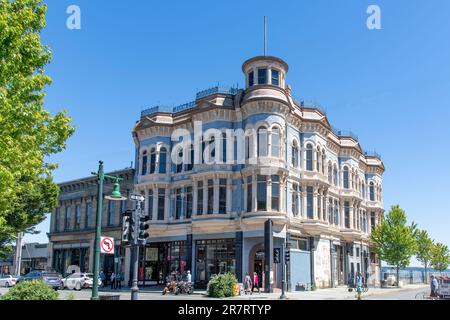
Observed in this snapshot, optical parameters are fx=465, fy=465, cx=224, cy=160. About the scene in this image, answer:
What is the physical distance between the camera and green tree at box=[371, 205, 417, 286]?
168ft

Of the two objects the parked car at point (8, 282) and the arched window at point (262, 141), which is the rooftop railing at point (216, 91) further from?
the parked car at point (8, 282)

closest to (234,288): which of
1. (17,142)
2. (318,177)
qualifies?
(318,177)

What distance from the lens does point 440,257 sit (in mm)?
79938

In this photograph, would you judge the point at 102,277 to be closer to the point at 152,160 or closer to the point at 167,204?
the point at 167,204

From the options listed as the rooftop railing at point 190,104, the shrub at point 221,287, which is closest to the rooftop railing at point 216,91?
the rooftop railing at point 190,104

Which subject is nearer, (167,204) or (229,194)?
(229,194)

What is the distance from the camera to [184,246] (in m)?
38.9

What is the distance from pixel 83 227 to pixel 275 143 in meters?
25.7

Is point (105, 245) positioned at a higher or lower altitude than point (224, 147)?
lower

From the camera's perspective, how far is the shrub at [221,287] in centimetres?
2920

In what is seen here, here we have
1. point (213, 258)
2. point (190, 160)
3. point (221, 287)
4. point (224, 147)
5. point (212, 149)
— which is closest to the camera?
point (221, 287)

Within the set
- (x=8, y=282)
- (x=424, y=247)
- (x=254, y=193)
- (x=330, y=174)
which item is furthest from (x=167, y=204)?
(x=424, y=247)

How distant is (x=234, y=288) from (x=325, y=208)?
15.0 meters

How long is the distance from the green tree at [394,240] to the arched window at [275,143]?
22.3 meters
